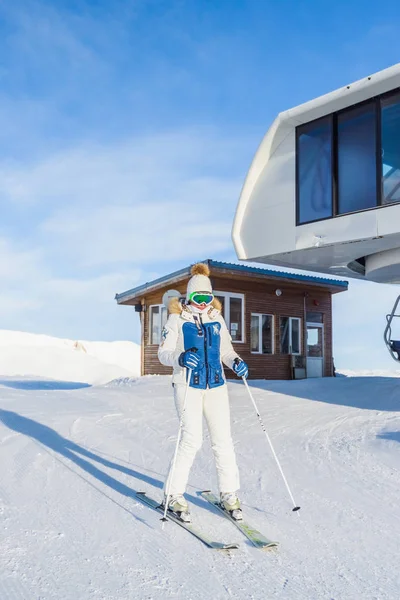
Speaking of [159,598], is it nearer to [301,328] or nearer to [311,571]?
[311,571]

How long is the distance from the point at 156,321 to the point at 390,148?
40.9 feet

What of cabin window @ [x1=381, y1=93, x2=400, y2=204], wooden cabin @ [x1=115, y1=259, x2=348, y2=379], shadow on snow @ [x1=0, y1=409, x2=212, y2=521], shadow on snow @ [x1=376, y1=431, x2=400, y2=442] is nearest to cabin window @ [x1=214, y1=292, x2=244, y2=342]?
wooden cabin @ [x1=115, y1=259, x2=348, y2=379]

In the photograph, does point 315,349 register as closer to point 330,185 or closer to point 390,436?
point 330,185

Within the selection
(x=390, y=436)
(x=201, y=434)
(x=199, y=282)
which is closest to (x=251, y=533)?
(x=201, y=434)

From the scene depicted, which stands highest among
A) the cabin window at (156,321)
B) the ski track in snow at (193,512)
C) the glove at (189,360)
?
the cabin window at (156,321)

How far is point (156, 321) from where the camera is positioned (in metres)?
21.1

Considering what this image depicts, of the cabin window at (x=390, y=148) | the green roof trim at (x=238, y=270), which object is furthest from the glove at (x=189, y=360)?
the green roof trim at (x=238, y=270)

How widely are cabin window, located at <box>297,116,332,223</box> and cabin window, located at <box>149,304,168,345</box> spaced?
1004 cm

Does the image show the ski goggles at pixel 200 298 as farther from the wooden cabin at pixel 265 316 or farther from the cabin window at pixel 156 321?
the cabin window at pixel 156 321

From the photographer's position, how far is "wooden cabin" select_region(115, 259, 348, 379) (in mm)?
18844

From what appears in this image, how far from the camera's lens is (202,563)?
3787 millimetres

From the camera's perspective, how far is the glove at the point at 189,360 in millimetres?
4559

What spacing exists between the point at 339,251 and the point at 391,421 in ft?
11.4

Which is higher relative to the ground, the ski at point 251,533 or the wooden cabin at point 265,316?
the wooden cabin at point 265,316
